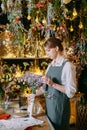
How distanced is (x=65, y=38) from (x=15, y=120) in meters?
2.78

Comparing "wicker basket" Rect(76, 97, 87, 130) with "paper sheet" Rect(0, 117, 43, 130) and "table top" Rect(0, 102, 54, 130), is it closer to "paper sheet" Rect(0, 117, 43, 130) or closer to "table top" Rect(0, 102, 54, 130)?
"table top" Rect(0, 102, 54, 130)

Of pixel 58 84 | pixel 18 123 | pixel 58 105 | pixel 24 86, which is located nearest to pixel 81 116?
pixel 24 86

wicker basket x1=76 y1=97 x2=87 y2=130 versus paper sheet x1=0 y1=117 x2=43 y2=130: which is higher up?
paper sheet x1=0 y1=117 x2=43 y2=130

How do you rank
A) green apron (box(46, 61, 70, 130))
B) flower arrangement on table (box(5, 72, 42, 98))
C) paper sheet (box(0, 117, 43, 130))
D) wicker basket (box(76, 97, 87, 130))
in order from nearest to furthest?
paper sheet (box(0, 117, 43, 130)) < flower arrangement on table (box(5, 72, 42, 98)) < green apron (box(46, 61, 70, 130)) < wicker basket (box(76, 97, 87, 130))

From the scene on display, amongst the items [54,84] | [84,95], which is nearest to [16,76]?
[84,95]

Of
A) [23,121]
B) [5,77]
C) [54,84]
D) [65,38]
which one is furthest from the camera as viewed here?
[65,38]

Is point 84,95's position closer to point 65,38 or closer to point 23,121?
point 65,38

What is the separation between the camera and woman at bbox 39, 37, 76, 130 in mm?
2677

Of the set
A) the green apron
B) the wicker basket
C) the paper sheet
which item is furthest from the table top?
the wicker basket

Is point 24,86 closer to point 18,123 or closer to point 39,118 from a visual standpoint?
point 39,118

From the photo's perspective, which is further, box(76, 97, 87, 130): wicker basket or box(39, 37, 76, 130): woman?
box(76, 97, 87, 130): wicker basket

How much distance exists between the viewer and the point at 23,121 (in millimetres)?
2340

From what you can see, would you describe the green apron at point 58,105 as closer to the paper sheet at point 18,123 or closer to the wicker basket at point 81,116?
the paper sheet at point 18,123

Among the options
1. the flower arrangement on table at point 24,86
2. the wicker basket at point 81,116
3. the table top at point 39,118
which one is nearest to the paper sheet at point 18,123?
the table top at point 39,118
